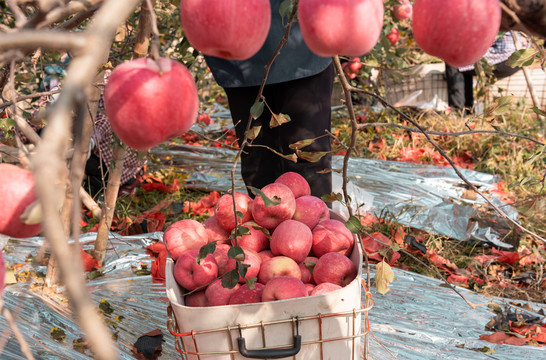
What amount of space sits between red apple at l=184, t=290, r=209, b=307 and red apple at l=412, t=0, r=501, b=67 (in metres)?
0.85

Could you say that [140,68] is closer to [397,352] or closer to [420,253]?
[397,352]

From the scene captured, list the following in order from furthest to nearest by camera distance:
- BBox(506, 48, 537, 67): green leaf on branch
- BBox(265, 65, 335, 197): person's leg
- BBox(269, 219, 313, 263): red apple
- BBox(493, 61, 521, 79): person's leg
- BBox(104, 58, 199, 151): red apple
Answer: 1. BBox(493, 61, 521, 79): person's leg
2. BBox(265, 65, 335, 197): person's leg
3. BBox(269, 219, 313, 263): red apple
4. BBox(506, 48, 537, 67): green leaf on branch
5. BBox(104, 58, 199, 151): red apple

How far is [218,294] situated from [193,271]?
9cm

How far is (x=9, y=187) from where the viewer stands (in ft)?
1.85

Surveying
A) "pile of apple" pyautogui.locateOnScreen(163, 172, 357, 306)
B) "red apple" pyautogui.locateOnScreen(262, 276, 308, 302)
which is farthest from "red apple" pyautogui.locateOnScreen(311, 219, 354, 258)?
"red apple" pyautogui.locateOnScreen(262, 276, 308, 302)

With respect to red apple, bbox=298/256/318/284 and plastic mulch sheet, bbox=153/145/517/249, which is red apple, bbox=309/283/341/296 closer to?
red apple, bbox=298/256/318/284

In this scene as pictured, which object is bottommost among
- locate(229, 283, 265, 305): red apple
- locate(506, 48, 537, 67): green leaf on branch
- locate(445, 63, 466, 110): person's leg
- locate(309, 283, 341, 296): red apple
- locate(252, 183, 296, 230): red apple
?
locate(445, 63, 466, 110): person's leg

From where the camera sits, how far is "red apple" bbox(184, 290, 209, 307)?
125 cm

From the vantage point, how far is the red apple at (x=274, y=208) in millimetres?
1356

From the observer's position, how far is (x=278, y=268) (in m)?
1.24

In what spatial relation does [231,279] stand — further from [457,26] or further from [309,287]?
[457,26]

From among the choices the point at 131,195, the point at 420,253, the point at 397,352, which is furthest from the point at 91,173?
the point at 397,352

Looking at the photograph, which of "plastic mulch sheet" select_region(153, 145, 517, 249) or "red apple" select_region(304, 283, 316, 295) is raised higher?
"red apple" select_region(304, 283, 316, 295)

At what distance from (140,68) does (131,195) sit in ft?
8.15
